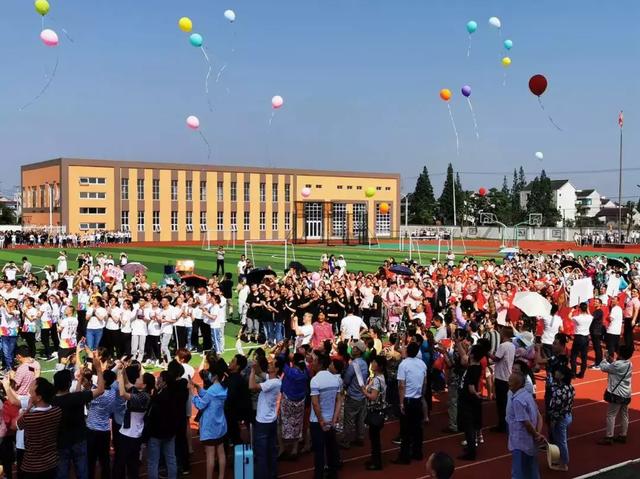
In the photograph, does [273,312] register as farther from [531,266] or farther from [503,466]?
[531,266]

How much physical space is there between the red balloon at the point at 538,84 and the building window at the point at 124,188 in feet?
190

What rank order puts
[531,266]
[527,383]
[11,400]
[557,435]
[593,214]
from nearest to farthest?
1. [11,400]
2. [527,383]
3. [557,435]
4. [531,266]
5. [593,214]

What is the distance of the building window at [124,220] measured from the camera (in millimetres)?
72625

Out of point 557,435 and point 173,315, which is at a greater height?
point 173,315

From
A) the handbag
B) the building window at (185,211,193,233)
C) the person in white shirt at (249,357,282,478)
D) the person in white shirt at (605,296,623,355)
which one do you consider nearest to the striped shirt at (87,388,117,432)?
the person in white shirt at (249,357,282,478)

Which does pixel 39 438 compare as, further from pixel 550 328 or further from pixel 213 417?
pixel 550 328

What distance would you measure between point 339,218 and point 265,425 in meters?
75.3

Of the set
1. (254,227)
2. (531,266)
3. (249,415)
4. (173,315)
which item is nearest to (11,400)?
(249,415)

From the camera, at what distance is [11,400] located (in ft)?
24.5

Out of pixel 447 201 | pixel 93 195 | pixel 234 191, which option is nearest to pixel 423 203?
pixel 447 201

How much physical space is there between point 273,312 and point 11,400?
33.2 feet

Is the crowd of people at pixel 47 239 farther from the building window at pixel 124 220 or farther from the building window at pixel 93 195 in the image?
the building window at pixel 124 220

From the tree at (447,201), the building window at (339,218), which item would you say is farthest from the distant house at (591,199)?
the building window at (339,218)

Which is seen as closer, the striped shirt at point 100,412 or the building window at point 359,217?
the striped shirt at point 100,412
